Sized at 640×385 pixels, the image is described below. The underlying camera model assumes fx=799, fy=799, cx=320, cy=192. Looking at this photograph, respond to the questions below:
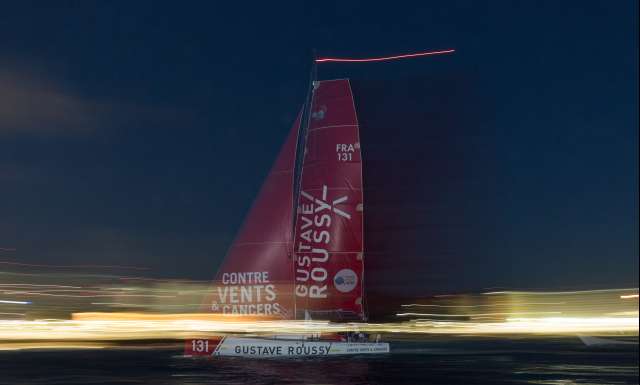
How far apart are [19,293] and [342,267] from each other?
1436 cm

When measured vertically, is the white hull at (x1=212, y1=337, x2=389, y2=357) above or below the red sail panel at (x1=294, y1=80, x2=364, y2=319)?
below

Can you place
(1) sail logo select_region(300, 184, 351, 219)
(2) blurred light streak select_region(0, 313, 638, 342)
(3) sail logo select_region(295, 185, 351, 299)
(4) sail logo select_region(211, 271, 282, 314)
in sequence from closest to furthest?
(2) blurred light streak select_region(0, 313, 638, 342)
(4) sail logo select_region(211, 271, 282, 314)
(3) sail logo select_region(295, 185, 351, 299)
(1) sail logo select_region(300, 184, 351, 219)

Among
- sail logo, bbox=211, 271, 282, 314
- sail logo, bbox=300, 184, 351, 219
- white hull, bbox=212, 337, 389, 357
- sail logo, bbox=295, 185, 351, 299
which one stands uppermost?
sail logo, bbox=300, 184, 351, 219

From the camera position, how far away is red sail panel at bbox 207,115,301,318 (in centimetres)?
3400

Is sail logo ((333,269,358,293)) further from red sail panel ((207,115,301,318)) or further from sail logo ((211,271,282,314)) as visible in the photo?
sail logo ((211,271,282,314))

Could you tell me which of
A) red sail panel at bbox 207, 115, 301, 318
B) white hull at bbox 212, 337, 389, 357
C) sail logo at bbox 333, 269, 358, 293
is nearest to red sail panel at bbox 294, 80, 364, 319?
sail logo at bbox 333, 269, 358, 293

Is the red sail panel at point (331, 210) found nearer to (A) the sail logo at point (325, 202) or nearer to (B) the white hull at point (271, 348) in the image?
(A) the sail logo at point (325, 202)

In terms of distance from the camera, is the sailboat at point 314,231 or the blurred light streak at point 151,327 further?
the sailboat at point 314,231

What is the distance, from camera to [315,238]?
35500 millimetres

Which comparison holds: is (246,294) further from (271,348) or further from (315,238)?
(315,238)

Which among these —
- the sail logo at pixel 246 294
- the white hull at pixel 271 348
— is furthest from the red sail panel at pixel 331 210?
the white hull at pixel 271 348

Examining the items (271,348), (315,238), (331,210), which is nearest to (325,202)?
(331,210)

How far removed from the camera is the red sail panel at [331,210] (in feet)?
117

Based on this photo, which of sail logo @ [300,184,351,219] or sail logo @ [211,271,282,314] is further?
sail logo @ [300,184,351,219]
